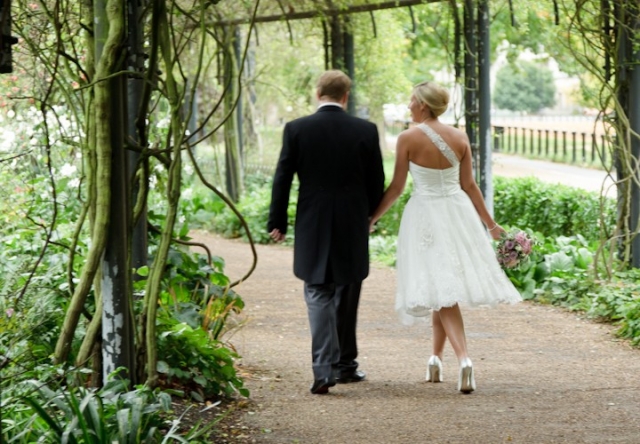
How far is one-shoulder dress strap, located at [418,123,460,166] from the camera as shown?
634 centimetres

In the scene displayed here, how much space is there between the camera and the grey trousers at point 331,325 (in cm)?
614

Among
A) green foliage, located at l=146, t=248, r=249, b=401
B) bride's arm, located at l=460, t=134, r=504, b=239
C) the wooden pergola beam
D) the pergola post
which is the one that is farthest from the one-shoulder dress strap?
the wooden pergola beam

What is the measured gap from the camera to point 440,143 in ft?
20.8

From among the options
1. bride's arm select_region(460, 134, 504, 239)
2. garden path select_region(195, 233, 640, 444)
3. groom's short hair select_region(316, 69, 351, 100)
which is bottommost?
garden path select_region(195, 233, 640, 444)

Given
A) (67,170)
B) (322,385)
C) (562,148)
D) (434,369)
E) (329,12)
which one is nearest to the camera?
(322,385)


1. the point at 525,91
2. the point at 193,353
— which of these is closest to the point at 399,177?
the point at 193,353

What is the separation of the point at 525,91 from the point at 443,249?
47721mm

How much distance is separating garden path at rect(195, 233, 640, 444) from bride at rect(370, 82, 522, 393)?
0.49 metres

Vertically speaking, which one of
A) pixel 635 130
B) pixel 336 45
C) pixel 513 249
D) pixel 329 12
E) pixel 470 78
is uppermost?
pixel 329 12

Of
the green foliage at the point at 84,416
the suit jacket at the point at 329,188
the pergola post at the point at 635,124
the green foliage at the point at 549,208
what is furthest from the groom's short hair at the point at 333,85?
the green foliage at the point at 549,208

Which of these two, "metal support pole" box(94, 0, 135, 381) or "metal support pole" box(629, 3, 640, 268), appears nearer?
"metal support pole" box(94, 0, 135, 381)

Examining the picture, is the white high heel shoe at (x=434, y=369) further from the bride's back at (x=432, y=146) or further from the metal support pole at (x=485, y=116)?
the metal support pole at (x=485, y=116)

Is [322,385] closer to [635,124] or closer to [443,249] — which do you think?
[443,249]

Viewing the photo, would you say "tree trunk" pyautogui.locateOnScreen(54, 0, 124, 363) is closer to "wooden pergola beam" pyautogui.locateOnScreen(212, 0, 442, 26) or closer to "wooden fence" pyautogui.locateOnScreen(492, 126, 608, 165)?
"wooden pergola beam" pyautogui.locateOnScreen(212, 0, 442, 26)
